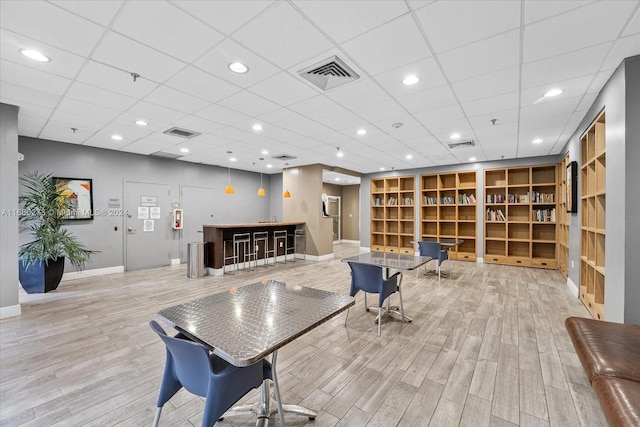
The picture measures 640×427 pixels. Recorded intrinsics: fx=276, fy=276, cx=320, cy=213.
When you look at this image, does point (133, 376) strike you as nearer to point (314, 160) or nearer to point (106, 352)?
point (106, 352)

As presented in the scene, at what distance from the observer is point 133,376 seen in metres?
2.34

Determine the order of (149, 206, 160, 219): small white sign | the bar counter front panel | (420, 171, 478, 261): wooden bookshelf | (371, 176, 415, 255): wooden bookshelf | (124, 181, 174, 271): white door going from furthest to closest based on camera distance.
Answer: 1. (371, 176, 415, 255): wooden bookshelf
2. (420, 171, 478, 261): wooden bookshelf
3. (149, 206, 160, 219): small white sign
4. (124, 181, 174, 271): white door
5. the bar counter front panel

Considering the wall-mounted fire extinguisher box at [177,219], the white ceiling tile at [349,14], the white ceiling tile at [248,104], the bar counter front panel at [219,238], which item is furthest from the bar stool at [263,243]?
the white ceiling tile at [349,14]

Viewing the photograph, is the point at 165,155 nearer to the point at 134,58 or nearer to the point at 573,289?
the point at 134,58

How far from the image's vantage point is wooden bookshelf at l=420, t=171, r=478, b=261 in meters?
7.94

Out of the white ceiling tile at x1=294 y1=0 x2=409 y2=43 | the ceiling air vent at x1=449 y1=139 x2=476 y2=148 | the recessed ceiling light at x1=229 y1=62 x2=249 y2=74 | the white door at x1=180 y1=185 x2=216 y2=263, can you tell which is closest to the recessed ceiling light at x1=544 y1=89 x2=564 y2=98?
the ceiling air vent at x1=449 y1=139 x2=476 y2=148

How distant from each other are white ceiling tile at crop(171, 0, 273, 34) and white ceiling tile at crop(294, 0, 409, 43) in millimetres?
311

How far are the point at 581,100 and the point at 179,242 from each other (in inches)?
335

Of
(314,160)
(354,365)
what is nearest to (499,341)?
(354,365)

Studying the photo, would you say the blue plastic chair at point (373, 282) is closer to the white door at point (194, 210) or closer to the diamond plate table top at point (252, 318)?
the diamond plate table top at point (252, 318)

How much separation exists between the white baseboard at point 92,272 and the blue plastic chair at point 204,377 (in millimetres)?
6046

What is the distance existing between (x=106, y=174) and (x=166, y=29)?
5.50 metres

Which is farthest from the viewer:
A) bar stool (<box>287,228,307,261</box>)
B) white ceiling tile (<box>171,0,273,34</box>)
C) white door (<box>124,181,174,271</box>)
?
Result: bar stool (<box>287,228,307,261</box>)

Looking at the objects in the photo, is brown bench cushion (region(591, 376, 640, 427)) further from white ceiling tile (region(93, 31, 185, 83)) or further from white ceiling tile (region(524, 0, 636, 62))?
white ceiling tile (region(93, 31, 185, 83))
